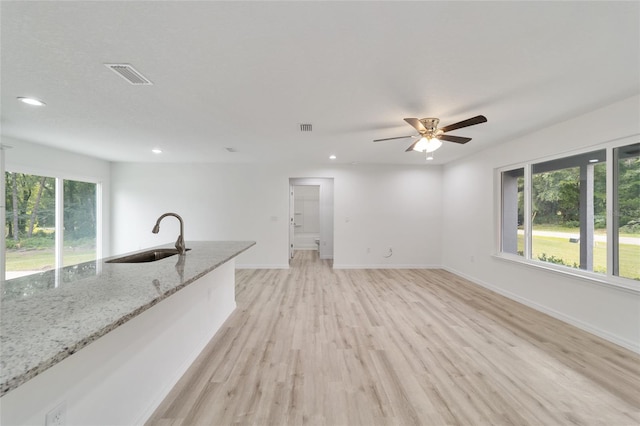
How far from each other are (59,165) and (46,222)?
3.42ft

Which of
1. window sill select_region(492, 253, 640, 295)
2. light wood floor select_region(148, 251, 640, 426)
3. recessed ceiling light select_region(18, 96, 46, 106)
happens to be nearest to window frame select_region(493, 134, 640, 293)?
window sill select_region(492, 253, 640, 295)

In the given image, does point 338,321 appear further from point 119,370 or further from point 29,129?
point 29,129

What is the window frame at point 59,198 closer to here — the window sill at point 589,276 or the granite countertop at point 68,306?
the granite countertop at point 68,306

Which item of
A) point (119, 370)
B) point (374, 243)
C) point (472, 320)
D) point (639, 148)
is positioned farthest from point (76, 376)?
point (374, 243)

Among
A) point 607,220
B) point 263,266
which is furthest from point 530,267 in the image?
point 263,266

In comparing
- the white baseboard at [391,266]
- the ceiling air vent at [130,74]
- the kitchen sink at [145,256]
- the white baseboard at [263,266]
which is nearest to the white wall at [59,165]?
the white baseboard at [263,266]

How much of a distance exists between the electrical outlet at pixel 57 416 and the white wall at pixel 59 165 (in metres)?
4.80

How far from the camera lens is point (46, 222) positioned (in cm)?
442

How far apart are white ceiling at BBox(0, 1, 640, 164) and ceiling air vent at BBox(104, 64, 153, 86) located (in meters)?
0.06

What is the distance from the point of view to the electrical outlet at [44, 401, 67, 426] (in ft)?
3.04

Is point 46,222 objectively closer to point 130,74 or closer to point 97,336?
point 130,74

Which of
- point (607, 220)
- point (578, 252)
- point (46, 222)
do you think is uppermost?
point (607, 220)

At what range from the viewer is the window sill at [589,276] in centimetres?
240

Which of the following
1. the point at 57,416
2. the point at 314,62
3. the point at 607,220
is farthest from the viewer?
the point at 607,220
